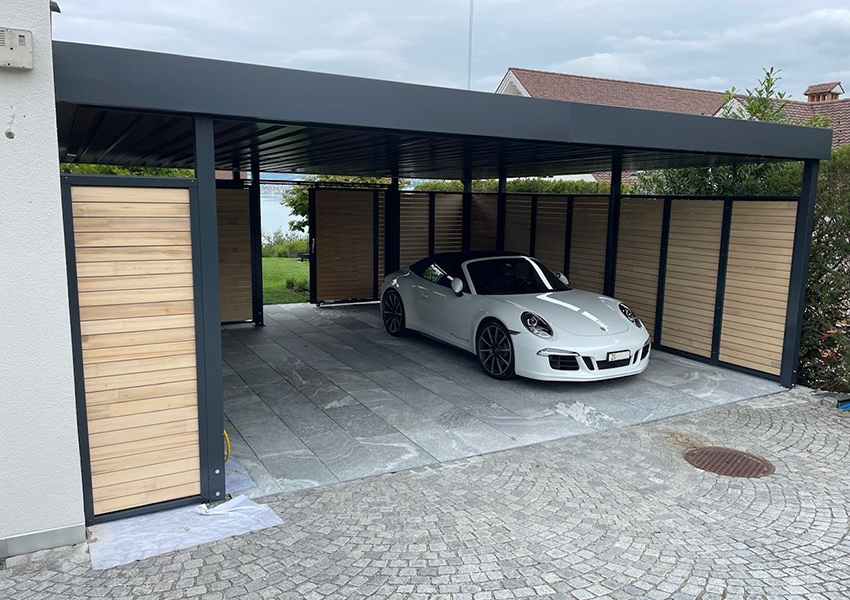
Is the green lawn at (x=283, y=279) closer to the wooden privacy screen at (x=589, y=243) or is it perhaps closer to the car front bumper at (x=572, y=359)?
the wooden privacy screen at (x=589, y=243)

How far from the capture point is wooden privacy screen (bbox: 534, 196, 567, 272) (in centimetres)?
1017

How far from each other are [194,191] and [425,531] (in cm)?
247

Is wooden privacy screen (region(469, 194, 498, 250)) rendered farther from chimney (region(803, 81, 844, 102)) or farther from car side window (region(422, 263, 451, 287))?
chimney (region(803, 81, 844, 102))

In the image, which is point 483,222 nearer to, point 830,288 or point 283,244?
point 830,288

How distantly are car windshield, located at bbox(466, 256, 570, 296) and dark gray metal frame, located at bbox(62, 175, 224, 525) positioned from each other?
409 cm

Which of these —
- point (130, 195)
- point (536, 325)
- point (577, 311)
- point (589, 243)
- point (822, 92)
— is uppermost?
point (822, 92)

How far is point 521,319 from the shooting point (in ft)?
22.0

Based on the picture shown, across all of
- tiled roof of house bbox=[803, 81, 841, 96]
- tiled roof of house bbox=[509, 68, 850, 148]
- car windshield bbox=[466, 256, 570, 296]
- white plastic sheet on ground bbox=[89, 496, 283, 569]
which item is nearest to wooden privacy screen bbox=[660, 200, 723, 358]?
car windshield bbox=[466, 256, 570, 296]

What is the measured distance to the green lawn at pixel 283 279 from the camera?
12916 millimetres

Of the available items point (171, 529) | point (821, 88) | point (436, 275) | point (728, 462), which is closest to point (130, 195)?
point (171, 529)

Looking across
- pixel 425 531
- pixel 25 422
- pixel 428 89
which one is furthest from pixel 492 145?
pixel 25 422

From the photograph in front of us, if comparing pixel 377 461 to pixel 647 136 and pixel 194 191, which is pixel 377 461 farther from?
pixel 647 136

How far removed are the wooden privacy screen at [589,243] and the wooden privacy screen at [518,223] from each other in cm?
126

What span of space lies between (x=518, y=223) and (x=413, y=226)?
6.89 feet
